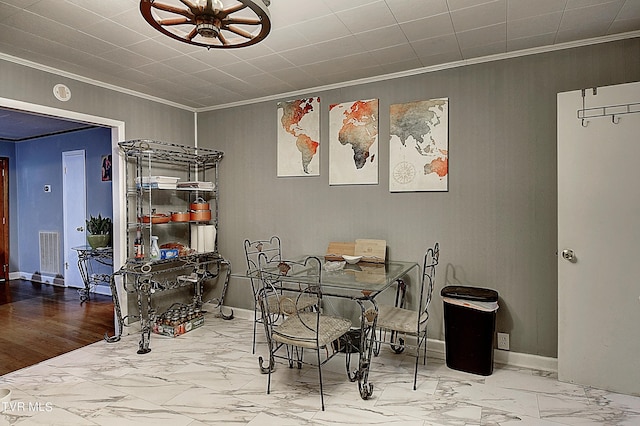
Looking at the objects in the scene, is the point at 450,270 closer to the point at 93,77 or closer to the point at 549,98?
the point at 549,98

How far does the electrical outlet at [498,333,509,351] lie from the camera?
10.1 feet

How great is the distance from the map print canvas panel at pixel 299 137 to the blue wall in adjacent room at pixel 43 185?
3.13m

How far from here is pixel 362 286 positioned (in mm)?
2477

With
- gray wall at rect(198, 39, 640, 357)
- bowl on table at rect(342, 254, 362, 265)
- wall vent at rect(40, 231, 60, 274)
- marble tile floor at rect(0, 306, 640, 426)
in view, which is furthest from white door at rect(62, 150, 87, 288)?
bowl on table at rect(342, 254, 362, 265)

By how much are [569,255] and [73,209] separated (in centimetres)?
663

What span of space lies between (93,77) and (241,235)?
6.96 feet

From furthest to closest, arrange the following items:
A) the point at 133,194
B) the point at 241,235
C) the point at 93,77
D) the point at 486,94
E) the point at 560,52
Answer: the point at 241,235 → the point at 133,194 → the point at 93,77 → the point at 486,94 → the point at 560,52

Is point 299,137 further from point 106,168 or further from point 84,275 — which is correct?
point 84,275

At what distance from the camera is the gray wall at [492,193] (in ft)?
9.55

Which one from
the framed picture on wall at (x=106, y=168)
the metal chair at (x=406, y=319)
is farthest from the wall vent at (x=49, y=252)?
the metal chair at (x=406, y=319)

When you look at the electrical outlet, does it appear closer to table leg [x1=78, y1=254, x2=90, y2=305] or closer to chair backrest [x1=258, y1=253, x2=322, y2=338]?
chair backrest [x1=258, y1=253, x2=322, y2=338]

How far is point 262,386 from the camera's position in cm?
273

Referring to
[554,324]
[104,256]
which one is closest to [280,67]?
[554,324]

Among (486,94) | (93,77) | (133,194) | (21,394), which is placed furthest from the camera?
(133,194)
